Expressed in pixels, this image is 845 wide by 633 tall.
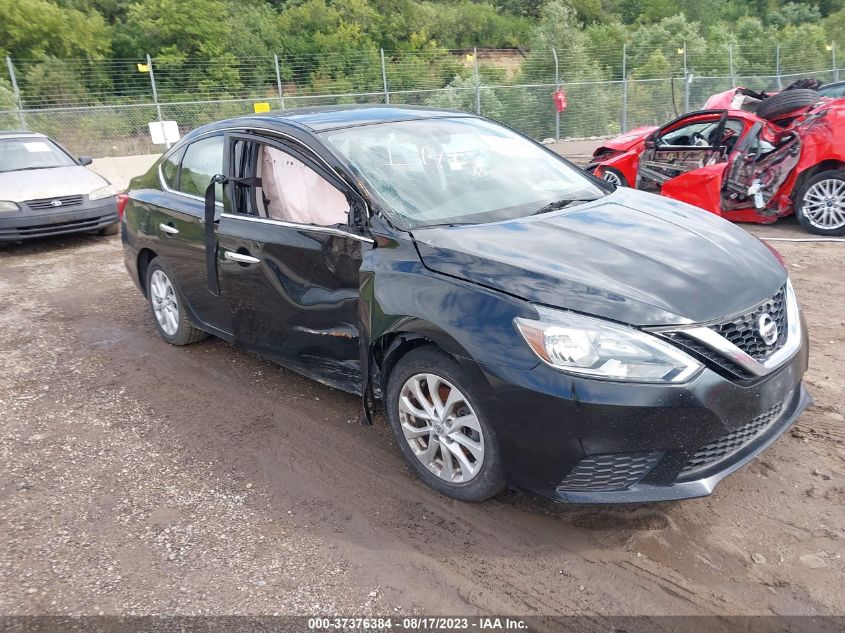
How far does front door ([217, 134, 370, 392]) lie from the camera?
354 cm

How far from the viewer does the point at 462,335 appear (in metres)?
2.82

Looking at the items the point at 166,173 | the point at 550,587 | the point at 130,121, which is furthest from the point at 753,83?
the point at 550,587

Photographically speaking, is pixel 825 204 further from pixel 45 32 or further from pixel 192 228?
pixel 45 32

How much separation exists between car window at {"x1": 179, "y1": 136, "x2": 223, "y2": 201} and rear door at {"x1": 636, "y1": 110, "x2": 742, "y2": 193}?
6013 millimetres

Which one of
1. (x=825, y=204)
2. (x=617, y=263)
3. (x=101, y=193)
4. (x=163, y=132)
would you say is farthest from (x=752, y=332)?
(x=163, y=132)

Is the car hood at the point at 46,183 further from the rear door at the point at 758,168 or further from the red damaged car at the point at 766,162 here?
the rear door at the point at 758,168

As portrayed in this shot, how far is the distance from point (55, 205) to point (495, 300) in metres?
8.36

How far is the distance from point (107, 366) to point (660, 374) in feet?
13.5

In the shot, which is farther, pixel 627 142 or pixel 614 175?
pixel 627 142

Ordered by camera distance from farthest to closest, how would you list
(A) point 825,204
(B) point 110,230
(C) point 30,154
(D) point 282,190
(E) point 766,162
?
(B) point 110,230, (C) point 30,154, (E) point 766,162, (A) point 825,204, (D) point 282,190

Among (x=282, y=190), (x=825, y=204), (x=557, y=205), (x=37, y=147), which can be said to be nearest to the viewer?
(x=557, y=205)

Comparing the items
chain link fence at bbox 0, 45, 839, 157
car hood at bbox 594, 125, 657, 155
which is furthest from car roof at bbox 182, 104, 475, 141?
chain link fence at bbox 0, 45, 839, 157

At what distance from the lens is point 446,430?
3076mm

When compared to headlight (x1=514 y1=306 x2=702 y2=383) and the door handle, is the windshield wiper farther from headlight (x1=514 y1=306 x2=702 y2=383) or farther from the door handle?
the door handle
